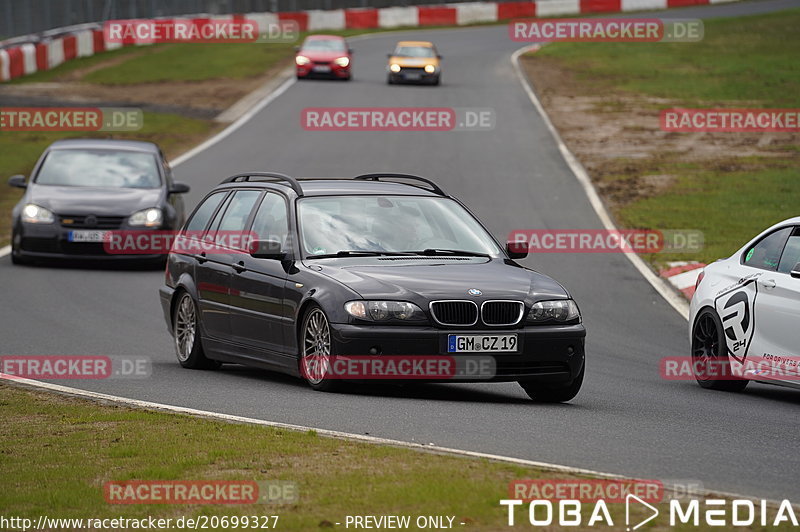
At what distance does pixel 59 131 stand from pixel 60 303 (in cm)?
2001

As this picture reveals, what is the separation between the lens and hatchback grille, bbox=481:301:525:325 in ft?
32.6

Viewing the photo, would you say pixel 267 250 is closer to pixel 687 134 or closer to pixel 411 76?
pixel 687 134

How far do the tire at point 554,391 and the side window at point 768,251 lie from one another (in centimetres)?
199

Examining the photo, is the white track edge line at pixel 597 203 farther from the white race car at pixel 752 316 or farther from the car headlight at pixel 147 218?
the car headlight at pixel 147 218

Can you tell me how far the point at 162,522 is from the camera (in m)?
6.21

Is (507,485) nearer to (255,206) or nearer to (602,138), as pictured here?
(255,206)

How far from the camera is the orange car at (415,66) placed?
4425cm

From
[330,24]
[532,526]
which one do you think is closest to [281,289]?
[532,526]

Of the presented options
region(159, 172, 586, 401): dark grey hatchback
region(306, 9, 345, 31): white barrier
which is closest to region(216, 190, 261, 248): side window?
region(159, 172, 586, 401): dark grey hatchback

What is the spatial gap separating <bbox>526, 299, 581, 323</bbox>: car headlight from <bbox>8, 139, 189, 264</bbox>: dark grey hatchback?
1054 centimetres

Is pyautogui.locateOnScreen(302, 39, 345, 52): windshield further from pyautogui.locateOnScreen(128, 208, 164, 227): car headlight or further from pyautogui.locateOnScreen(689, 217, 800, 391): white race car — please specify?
pyautogui.locateOnScreen(689, 217, 800, 391): white race car
